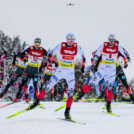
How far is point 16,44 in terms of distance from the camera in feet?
145

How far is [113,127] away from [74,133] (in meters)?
1.31

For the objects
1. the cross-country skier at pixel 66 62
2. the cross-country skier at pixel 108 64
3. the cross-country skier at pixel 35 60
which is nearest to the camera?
the cross-country skier at pixel 66 62

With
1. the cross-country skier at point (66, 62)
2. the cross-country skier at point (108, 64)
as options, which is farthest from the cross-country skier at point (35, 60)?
the cross-country skier at point (66, 62)

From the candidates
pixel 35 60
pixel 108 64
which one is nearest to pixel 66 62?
pixel 108 64

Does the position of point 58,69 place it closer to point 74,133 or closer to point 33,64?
point 74,133

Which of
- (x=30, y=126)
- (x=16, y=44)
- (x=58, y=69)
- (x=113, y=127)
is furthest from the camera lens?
(x=16, y=44)

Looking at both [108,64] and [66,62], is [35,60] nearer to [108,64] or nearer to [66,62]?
[108,64]

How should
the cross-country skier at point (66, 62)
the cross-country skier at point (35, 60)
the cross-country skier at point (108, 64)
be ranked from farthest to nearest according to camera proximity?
the cross-country skier at point (35, 60) < the cross-country skier at point (108, 64) < the cross-country skier at point (66, 62)

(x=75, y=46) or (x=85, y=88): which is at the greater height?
(x=75, y=46)

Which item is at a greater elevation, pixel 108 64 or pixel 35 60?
pixel 35 60

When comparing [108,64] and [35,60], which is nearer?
[108,64]

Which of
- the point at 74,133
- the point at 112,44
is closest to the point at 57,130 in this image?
the point at 74,133

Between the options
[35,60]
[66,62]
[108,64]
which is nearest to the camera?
[66,62]

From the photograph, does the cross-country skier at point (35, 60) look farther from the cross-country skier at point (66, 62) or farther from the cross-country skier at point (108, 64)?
the cross-country skier at point (66, 62)
